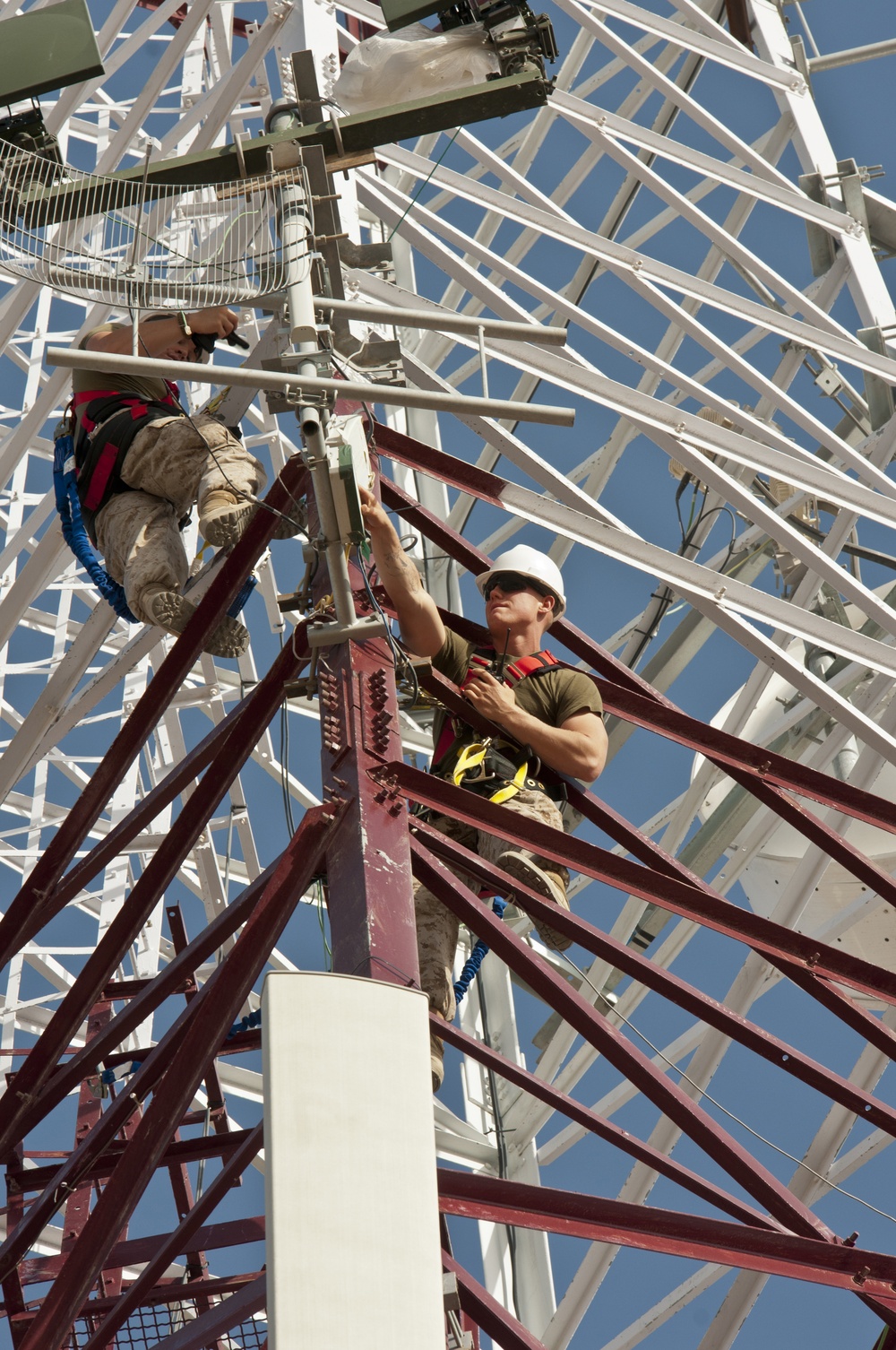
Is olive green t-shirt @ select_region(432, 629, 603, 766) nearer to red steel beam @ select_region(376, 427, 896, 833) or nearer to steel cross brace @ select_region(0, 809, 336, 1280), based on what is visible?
red steel beam @ select_region(376, 427, 896, 833)

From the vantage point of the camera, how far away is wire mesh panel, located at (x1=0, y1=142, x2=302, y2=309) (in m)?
8.80

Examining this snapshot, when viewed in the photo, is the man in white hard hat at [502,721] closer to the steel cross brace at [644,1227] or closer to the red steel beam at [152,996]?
the red steel beam at [152,996]

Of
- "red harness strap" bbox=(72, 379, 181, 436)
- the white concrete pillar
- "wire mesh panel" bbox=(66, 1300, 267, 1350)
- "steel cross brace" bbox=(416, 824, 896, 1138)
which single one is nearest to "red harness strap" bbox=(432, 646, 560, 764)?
"steel cross brace" bbox=(416, 824, 896, 1138)

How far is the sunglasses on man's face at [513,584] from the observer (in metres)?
11.2

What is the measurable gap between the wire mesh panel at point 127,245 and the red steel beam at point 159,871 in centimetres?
175

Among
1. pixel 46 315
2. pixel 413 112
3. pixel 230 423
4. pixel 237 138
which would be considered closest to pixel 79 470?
pixel 230 423

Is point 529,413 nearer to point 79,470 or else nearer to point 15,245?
point 15,245

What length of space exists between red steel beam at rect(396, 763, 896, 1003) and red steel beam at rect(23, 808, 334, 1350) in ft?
2.42

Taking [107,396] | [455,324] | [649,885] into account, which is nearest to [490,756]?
[649,885]

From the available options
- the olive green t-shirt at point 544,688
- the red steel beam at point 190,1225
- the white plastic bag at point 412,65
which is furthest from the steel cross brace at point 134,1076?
the white plastic bag at point 412,65

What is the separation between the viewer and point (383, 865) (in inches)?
321

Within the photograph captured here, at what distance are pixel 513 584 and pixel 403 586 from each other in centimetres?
141

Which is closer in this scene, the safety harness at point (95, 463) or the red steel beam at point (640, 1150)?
the red steel beam at point (640, 1150)

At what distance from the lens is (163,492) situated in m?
11.3
